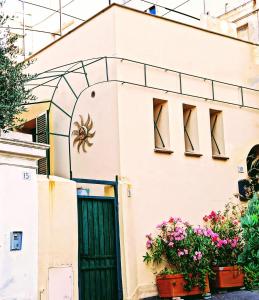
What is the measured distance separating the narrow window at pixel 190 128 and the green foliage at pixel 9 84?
5328 millimetres

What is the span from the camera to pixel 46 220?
987 cm

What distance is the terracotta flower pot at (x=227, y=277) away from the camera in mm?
12102

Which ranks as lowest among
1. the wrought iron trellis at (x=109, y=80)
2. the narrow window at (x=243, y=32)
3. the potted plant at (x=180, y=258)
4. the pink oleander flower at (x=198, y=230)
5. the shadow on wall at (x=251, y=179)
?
the potted plant at (x=180, y=258)

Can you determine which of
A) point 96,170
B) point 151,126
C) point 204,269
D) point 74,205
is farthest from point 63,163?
point 204,269

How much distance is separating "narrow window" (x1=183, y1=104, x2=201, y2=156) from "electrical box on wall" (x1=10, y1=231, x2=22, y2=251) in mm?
6069

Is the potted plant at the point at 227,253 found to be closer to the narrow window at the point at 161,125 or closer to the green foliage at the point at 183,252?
the green foliage at the point at 183,252

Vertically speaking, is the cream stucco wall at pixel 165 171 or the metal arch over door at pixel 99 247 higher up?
the cream stucco wall at pixel 165 171

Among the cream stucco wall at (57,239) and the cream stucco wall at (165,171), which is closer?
the cream stucco wall at (57,239)

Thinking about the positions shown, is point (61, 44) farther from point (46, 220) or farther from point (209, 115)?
point (46, 220)

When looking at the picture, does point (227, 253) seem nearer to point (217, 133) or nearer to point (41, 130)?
point (217, 133)

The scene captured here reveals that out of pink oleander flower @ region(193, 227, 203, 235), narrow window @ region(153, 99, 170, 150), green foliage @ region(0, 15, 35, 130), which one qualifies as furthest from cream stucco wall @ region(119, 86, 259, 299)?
green foliage @ region(0, 15, 35, 130)

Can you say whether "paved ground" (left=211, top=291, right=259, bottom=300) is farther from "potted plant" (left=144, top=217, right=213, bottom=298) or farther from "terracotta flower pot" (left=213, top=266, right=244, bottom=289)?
"potted plant" (left=144, top=217, right=213, bottom=298)

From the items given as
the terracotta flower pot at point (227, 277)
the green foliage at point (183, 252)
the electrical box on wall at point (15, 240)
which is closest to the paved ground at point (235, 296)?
the terracotta flower pot at point (227, 277)

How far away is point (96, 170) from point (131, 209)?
1.37 metres
